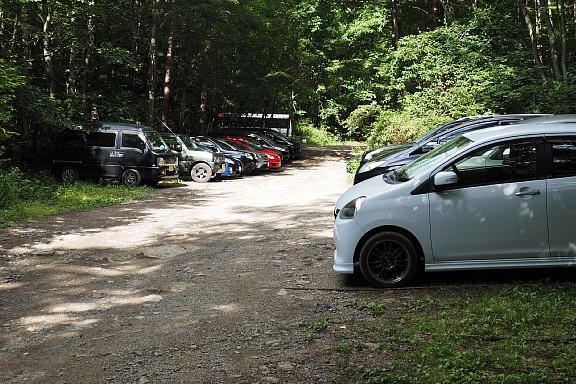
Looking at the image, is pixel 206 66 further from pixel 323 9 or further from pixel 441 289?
pixel 441 289

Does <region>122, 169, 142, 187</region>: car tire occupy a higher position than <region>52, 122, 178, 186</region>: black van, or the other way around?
<region>52, 122, 178, 186</region>: black van

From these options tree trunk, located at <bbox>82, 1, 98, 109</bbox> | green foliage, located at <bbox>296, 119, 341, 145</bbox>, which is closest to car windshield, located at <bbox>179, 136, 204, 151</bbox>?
tree trunk, located at <bbox>82, 1, 98, 109</bbox>

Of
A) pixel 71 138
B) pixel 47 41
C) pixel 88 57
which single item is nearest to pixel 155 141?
pixel 71 138

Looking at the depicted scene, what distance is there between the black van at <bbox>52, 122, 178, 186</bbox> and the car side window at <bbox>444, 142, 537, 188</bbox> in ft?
48.4

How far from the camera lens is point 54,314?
6.64 metres

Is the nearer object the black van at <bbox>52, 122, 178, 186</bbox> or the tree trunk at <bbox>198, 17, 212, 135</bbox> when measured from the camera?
the black van at <bbox>52, 122, 178, 186</bbox>

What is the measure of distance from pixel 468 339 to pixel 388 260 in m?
1.99

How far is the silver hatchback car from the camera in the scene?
266 inches

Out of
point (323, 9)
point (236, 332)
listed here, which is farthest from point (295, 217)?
point (323, 9)

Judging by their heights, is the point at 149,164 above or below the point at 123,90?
below

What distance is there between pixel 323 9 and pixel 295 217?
74.4ft

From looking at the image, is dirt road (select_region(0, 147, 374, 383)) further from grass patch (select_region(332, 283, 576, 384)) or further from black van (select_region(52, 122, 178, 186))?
black van (select_region(52, 122, 178, 186))

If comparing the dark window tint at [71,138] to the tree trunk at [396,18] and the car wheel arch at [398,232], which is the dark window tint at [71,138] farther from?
the tree trunk at [396,18]

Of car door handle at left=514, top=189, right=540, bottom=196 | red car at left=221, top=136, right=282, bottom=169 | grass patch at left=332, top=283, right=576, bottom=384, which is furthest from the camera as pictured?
red car at left=221, top=136, right=282, bottom=169
